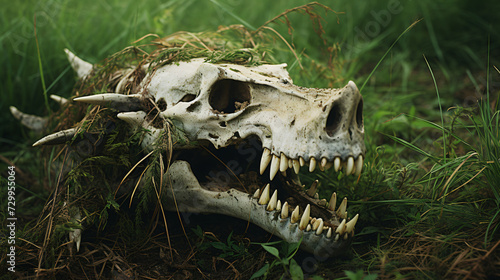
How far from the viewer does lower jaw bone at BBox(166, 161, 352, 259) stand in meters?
1.95

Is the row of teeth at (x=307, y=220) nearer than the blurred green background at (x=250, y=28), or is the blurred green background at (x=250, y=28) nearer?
the row of teeth at (x=307, y=220)

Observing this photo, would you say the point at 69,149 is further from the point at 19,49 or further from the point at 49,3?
the point at 49,3

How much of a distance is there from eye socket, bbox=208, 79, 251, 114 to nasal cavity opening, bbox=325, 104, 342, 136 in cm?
51

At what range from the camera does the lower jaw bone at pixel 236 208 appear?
6.40 feet

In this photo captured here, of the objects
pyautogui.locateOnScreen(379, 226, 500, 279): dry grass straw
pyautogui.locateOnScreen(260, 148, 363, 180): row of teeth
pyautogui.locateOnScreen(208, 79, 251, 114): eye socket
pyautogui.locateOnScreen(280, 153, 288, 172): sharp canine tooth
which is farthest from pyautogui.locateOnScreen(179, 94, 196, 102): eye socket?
pyautogui.locateOnScreen(379, 226, 500, 279): dry grass straw

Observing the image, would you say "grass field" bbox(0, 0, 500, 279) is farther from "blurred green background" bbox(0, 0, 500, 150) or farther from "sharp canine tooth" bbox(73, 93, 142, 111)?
"sharp canine tooth" bbox(73, 93, 142, 111)

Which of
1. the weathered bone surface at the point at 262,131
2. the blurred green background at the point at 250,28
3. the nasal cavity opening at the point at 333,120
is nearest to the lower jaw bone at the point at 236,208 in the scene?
the weathered bone surface at the point at 262,131

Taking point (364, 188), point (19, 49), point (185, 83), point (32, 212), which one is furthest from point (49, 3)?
point (364, 188)

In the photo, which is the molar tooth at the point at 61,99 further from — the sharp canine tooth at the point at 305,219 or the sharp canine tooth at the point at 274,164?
the sharp canine tooth at the point at 305,219

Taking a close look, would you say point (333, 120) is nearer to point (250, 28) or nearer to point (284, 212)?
point (284, 212)

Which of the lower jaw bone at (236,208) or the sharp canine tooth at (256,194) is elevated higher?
the sharp canine tooth at (256,194)

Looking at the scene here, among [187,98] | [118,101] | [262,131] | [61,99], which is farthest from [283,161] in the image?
[61,99]

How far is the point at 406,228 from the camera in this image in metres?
2.14

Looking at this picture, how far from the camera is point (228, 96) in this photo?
7.49 feet
